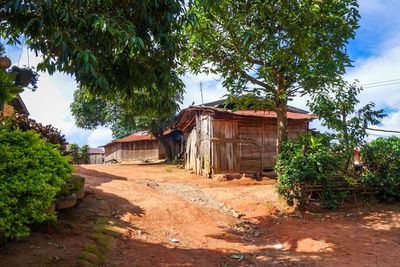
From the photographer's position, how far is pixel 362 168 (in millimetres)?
8750

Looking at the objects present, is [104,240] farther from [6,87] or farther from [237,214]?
[237,214]

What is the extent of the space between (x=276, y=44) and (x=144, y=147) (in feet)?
83.1

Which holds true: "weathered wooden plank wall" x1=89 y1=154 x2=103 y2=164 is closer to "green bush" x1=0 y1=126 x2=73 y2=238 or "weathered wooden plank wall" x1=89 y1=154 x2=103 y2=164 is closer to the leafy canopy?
the leafy canopy

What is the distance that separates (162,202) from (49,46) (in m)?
5.47

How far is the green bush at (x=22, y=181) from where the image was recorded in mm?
3408

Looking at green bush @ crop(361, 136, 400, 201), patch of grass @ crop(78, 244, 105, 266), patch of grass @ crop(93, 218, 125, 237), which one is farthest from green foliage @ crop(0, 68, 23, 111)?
green bush @ crop(361, 136, 400, 201)

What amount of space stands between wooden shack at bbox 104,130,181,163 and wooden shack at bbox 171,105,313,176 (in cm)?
1142

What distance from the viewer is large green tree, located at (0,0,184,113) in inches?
149

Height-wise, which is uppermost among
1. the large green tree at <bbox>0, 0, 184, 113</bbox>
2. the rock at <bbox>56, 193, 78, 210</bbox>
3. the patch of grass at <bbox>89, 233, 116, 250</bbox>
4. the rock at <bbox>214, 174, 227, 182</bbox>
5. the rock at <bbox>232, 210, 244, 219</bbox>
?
the large green tree at <bbox>0, 0, 184, 113</bbox>

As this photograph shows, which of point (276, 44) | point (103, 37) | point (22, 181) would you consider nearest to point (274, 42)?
point (276, 44)

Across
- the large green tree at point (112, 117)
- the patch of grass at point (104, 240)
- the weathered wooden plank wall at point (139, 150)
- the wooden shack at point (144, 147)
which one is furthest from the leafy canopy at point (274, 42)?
the weathered wooden plank wall at point (139, 150)

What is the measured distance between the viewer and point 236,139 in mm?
14391

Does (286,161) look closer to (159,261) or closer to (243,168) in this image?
(159,261)

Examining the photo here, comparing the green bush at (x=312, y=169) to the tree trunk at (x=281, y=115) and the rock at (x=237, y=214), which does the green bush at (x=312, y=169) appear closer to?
the tree trunk at (x=281, y=115)
